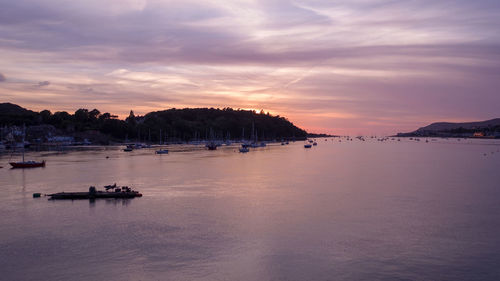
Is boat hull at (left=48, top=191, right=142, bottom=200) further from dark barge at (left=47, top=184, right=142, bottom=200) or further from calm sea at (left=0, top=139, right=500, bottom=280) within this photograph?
calm sea at (left=0, top=139, right=500, bottom=280)

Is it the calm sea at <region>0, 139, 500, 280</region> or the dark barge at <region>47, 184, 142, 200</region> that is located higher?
the dark barge at <region>47, 184, 142, 200</region>

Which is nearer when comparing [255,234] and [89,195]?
[255,234]

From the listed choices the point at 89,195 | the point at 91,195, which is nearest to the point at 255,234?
the point at 91,195

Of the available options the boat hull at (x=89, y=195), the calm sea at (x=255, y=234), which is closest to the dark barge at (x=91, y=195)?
the boat hull at (x=89, y=195)

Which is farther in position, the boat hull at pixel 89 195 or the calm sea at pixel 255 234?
the boat hull at pixel 89 195

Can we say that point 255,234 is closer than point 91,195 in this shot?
Yes

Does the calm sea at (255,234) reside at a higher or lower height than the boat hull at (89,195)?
lower

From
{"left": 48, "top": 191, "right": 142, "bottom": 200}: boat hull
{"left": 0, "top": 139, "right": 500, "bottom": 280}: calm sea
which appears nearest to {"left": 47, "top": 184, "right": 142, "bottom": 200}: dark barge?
{"left": 48, "top": 191, "right": 142, "bottom": 200}: boat hull

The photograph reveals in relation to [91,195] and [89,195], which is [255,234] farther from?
[89,195]

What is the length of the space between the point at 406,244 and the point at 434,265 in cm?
319

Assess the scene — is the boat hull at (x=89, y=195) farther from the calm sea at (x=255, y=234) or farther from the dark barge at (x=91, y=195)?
the calm sea at (x=255, y=234)

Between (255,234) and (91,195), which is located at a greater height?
(91,195)

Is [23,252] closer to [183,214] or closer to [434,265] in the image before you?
[183,214]

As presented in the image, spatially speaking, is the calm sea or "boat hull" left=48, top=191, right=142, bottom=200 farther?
"boat hull" left=48, top=191, right=142, bottom=200
